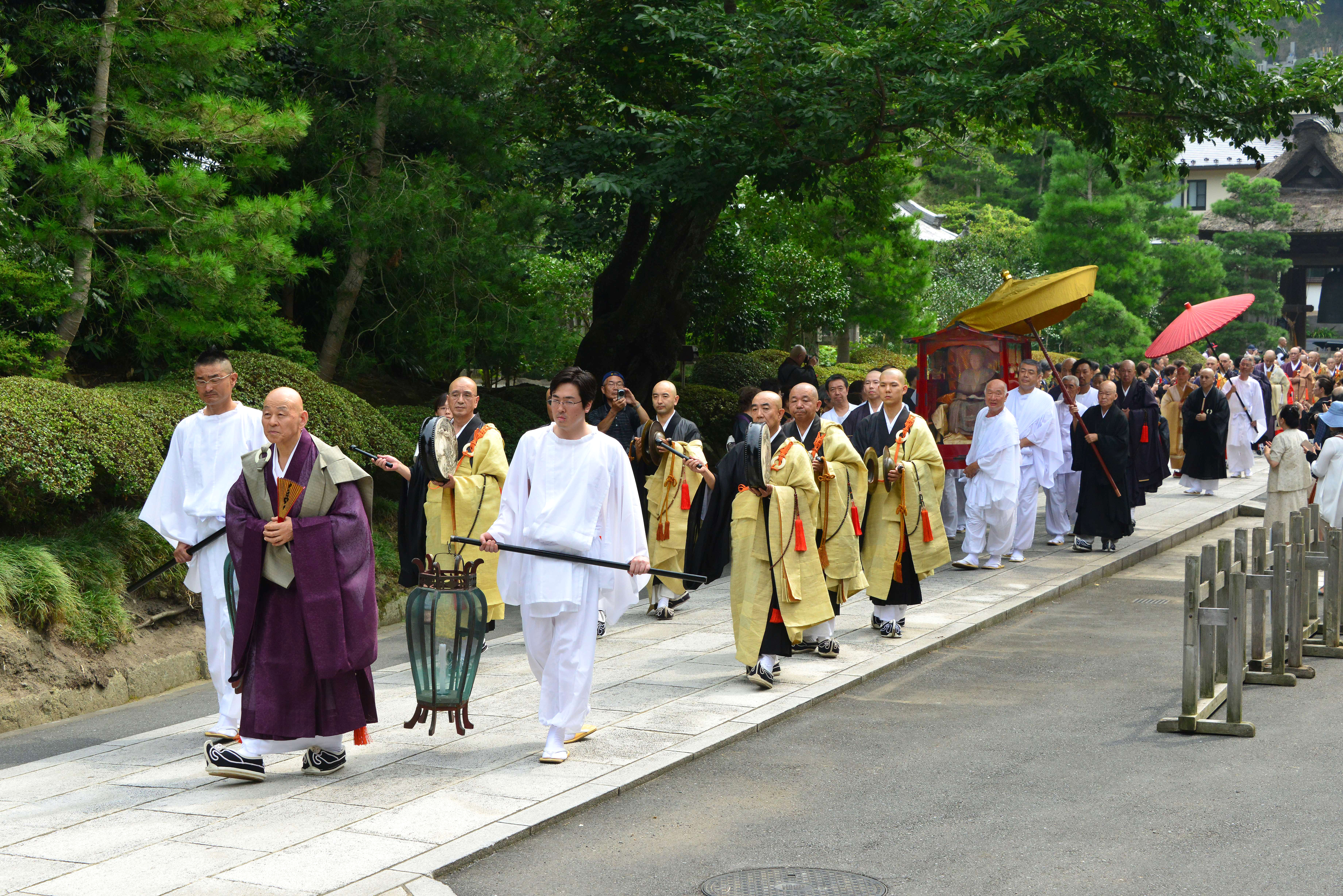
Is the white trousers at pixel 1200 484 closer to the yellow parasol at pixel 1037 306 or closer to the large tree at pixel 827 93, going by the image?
the large tree at pixel 827 93

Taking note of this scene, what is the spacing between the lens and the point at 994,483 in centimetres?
1198

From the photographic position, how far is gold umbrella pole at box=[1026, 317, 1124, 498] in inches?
507

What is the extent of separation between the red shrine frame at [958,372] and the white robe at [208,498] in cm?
833

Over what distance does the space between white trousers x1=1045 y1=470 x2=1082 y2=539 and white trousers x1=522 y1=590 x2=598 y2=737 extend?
28.6 ft

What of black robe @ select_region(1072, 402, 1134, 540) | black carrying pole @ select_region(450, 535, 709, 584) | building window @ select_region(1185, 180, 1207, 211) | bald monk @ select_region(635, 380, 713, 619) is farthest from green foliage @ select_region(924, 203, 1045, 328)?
black carrying pole @ select_region(450, 535, 709, 584)

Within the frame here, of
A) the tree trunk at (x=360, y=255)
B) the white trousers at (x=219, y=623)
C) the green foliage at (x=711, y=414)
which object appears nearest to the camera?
the white trousers at (x=219, y=623)

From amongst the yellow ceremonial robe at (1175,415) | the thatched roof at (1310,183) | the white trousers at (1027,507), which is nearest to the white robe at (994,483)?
the white trousers at (1027,507)

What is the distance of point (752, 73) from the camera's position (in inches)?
481

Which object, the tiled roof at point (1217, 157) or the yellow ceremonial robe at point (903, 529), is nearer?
the yellow ceremonial robe at point (903, 529)

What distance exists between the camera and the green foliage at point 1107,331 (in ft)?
109

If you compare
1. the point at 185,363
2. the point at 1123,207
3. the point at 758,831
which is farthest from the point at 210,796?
the point at 1123,207

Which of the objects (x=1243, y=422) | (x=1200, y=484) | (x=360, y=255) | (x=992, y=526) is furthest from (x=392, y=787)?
(x=1243, y=422)

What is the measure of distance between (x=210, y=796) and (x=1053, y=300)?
9854 mm

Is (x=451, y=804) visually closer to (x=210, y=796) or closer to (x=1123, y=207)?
(x=210, y=796)
